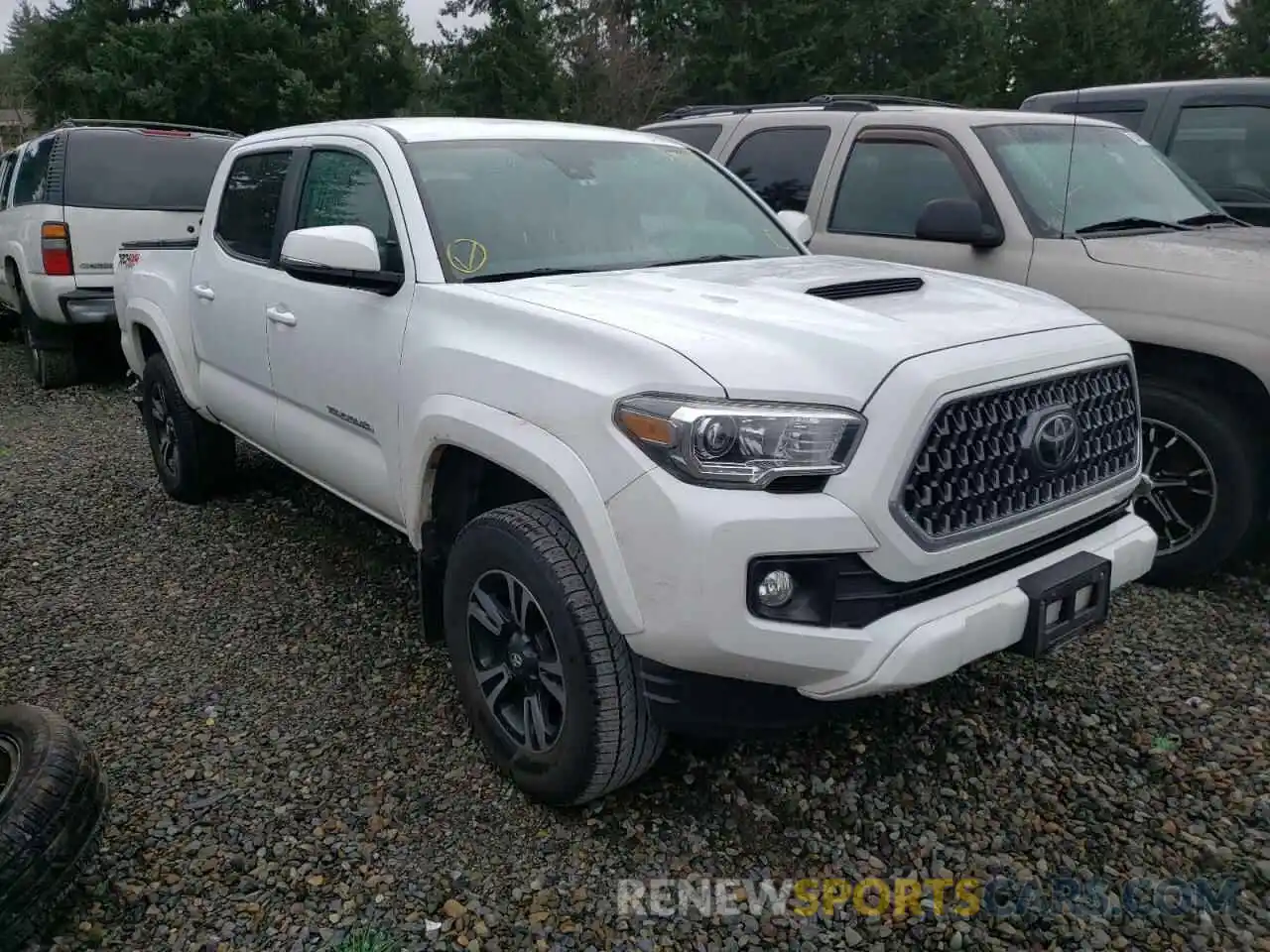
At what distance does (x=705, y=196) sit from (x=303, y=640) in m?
2.26

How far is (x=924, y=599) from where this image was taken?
2.41 m

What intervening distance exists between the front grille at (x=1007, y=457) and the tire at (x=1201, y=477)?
1.30 metres

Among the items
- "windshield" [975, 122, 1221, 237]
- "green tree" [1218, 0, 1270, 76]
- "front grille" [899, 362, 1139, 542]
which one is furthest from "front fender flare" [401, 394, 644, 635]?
"green tree" [1218, 0, 1270, 76]

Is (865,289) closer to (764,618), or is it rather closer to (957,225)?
(764,618)

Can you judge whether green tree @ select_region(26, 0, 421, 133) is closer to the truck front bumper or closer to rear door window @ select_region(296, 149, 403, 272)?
rear door window @ select_region(296, 149, 403, 272)

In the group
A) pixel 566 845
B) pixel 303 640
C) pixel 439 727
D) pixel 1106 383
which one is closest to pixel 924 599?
pixel 1106 383

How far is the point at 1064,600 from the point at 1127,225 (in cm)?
268

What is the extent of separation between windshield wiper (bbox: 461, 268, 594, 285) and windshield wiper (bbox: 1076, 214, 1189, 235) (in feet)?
8.10

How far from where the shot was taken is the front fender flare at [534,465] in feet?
7.73

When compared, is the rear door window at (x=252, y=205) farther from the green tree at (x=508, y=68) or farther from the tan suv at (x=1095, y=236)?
the green tree at (x=508, y=68)

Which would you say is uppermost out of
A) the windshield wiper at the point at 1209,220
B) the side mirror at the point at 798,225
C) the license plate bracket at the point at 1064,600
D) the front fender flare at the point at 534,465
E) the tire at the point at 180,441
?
the side mirror at the point at 798,225

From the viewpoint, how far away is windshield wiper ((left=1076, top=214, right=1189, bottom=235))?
14.8 ft

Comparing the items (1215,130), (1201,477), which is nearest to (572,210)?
(1201,477)

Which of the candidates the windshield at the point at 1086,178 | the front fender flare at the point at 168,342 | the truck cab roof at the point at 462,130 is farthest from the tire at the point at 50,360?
the windshield at the point at 1086,178
